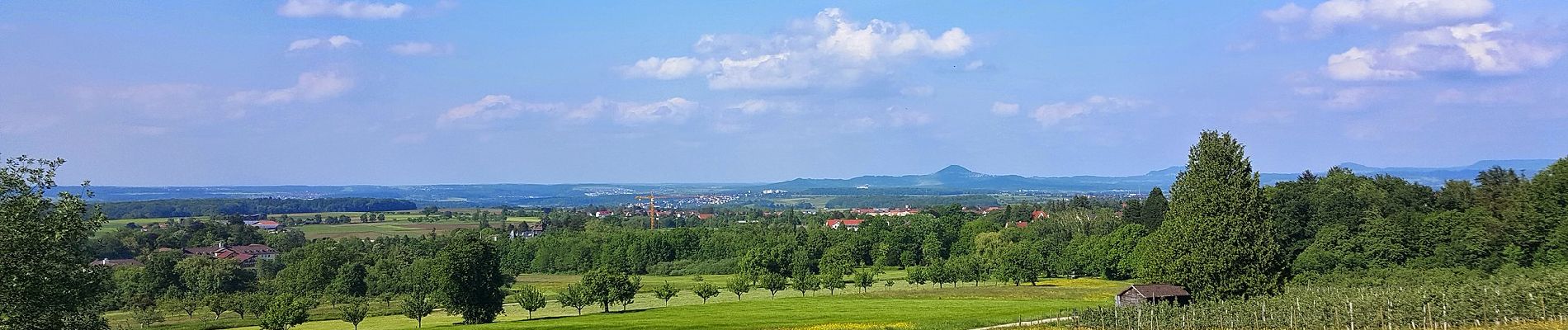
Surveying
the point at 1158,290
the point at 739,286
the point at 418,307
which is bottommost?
the point at 739,286

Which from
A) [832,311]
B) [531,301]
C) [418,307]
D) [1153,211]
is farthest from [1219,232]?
[1153,211]

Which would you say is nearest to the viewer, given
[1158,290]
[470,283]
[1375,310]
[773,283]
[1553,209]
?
[1375,310]

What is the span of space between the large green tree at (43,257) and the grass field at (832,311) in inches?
1374

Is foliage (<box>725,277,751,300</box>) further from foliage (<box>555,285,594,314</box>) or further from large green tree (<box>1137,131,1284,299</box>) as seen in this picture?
large green tree (<box>1137,131,1284,299</box>)

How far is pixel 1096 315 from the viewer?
55.9m

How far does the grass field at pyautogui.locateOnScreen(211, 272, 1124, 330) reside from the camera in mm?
65044

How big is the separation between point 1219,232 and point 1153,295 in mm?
6314

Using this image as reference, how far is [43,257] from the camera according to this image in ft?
103

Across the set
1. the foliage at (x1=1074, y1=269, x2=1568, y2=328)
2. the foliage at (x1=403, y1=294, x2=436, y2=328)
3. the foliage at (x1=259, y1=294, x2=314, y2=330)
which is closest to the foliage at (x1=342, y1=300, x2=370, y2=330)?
the foliage at (x1=259, y1=294, x2=314, y2=330)

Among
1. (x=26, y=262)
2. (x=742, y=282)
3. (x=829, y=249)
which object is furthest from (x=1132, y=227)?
(x=26, y=262)

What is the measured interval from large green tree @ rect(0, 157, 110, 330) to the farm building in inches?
2019

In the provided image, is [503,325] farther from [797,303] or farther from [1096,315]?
[1096,315]

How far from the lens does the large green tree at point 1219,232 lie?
64188 millimetres

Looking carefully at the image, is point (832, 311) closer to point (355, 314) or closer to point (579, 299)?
point (579, 299)
